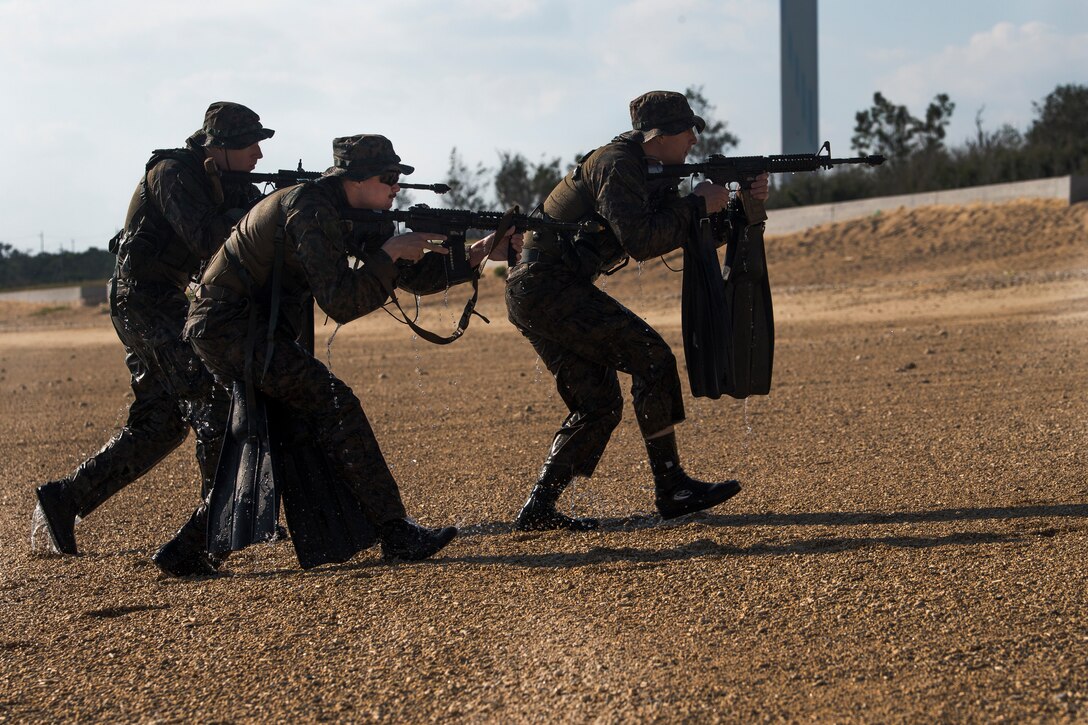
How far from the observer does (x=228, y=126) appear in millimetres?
6109

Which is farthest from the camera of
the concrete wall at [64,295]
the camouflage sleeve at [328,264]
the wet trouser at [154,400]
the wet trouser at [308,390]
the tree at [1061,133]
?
the concrete wall at [64,295]

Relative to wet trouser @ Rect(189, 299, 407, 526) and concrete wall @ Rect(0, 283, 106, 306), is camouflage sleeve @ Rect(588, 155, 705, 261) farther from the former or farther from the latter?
concrete wall @ Rect(0, 283, 106, 306)

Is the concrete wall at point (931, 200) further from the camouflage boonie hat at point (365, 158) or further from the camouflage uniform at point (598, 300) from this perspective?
the camouflage boonie hat at point (365, 158)

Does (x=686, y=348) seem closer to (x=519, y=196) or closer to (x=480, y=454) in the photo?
(x=480, y=454)

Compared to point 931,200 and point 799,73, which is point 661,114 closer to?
point 931,200

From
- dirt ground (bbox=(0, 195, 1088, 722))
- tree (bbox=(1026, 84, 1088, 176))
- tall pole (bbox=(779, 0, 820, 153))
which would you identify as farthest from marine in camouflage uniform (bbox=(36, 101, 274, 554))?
tall pole (bbox=(779, 0, 820, 153))

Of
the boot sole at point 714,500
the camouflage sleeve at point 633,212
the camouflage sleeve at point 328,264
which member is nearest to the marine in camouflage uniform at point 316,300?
the camouflage sleeve at point 328,264

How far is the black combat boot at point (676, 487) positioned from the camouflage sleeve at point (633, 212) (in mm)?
915

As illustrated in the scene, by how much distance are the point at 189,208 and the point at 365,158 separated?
40.9 inches

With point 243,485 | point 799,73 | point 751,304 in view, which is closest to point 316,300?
point 243,485

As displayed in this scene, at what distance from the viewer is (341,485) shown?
5363 millimetres

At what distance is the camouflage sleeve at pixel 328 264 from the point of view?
16.6ft

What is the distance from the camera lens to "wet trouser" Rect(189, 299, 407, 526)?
5.21 m

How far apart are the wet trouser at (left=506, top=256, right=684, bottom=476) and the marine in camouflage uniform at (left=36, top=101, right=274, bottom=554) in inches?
55.9
